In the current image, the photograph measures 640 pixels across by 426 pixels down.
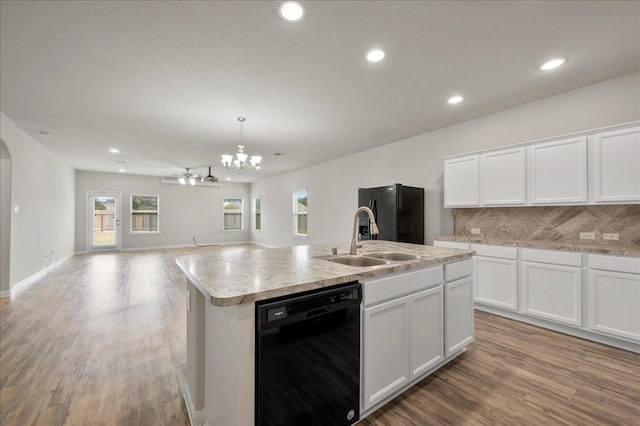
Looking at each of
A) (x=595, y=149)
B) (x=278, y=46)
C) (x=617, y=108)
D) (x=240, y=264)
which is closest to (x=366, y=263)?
(x=240, y=264)

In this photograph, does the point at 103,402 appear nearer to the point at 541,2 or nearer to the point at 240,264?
the point at 240,264

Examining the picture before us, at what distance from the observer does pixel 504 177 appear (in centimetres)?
337

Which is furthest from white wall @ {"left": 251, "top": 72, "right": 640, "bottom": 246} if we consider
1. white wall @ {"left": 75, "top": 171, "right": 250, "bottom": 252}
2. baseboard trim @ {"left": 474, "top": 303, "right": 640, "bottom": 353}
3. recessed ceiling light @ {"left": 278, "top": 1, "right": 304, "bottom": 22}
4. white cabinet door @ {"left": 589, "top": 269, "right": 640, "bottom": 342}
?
white wall @ {"left": 75, "top": 171, "right": 250, "bottom": 252}

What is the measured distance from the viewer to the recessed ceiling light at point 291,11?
5.87 feet

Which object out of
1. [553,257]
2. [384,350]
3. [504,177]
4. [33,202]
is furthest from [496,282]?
[33,202]

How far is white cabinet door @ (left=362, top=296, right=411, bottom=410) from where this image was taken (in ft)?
5.17

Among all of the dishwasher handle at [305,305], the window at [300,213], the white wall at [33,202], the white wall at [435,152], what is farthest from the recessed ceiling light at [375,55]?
the window at [300,213]

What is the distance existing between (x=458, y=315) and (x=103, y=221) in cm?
1091

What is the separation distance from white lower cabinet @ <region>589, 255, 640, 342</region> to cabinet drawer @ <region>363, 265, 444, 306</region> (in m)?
1.79

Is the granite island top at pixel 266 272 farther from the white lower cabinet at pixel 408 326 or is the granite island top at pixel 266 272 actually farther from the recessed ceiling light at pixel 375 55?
the recessed ceiling light at pixel 375 55

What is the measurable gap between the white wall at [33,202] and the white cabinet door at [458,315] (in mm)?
6153

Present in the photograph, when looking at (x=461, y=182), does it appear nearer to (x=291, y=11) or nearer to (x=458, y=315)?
(x=458, y=315)

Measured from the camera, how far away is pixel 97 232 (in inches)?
352

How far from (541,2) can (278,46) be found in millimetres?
1909
